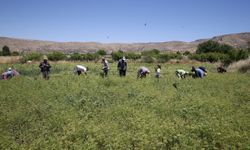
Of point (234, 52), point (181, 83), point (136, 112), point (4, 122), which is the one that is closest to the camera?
point (4, 122)

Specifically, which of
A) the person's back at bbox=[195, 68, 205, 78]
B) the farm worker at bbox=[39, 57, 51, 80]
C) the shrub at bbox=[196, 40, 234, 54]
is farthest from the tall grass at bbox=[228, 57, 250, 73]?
the shrub at bbox=[196, 40, 234, 54]

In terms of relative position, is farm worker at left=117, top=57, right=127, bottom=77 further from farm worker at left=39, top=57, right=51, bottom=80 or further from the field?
the field

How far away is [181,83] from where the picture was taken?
1423 centimetres

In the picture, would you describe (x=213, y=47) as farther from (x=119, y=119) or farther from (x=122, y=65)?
(x=119, y=119)

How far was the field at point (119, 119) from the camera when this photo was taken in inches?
230

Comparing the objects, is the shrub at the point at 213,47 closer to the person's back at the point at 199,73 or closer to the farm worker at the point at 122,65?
the person's back at the point at 199,73

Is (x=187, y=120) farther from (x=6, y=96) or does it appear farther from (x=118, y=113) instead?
(x=6, y=96)

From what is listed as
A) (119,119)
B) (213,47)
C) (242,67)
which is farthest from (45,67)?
(213,47)

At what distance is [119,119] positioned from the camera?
7.68 meters

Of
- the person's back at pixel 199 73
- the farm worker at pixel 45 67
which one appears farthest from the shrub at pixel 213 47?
the farm worker at pixel 45 67

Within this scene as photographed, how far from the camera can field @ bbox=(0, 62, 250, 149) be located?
19.2 ft

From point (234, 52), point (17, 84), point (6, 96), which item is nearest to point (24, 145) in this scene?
point (6, 96)

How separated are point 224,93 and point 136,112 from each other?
4943mm

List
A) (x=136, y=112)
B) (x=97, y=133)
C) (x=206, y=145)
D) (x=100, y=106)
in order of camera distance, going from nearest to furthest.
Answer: (x=206, y=145)
(x=97, y=133)
(x=136, y=112)
(x=100, y=106)
